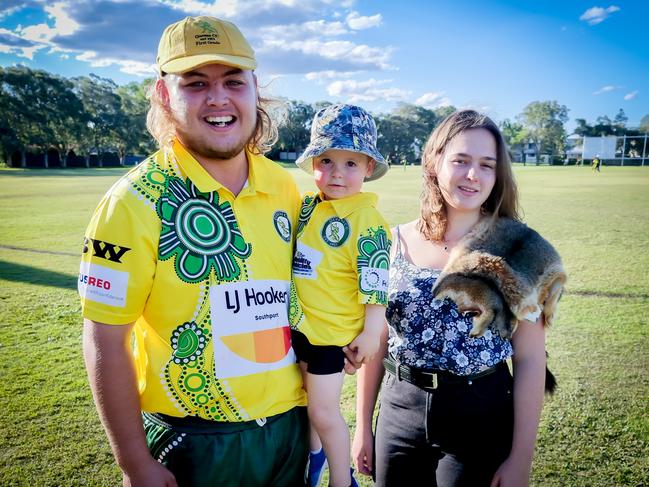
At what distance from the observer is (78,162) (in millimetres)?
70125

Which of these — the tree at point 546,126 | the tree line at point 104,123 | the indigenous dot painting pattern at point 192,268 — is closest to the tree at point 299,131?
the tree line at point 104,123

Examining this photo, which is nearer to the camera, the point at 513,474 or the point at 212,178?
the point at 212,178

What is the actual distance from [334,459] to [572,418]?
2.99 metres

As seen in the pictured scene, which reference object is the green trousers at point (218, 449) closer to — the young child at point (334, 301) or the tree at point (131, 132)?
the young child at point (334, 301)

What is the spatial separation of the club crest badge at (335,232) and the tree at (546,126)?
380 feet

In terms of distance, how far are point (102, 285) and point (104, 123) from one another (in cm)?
8469

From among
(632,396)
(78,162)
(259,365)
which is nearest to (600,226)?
(632,396)

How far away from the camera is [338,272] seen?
2.29 meters

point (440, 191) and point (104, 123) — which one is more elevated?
point (104, 123)

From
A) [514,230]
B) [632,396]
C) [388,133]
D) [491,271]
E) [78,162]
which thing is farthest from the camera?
[388,133]

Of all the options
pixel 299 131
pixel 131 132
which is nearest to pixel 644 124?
pixel 299 131

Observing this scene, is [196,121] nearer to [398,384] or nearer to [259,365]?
[259,365]

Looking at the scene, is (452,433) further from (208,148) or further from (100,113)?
(100,113)

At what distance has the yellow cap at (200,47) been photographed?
195 cm
